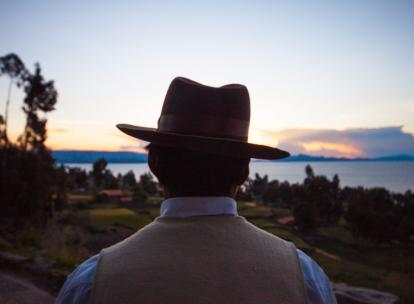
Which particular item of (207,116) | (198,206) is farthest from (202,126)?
(198,206)

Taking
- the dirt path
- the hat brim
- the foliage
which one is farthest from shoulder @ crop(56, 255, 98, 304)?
the foliage

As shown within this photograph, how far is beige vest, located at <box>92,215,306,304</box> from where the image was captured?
3.99ft

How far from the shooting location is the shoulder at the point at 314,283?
4.28 ft

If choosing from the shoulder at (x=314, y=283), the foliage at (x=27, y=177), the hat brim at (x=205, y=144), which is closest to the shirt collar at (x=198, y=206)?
the hat brim at (x=205, y=144)

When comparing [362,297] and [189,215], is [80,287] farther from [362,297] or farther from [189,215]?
[362,297]

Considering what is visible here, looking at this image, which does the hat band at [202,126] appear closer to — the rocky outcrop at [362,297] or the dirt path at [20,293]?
the rocky outcrop at [362,297]

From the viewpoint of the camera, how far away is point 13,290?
6.31m

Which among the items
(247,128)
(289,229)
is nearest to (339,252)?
(289,229)

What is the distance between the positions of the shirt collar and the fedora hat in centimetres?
19

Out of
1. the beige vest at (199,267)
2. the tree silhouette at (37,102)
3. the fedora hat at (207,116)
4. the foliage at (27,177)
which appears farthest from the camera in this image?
the tree silhouette at (37,102)

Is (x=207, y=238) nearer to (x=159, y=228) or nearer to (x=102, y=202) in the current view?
(x=159, y=228)

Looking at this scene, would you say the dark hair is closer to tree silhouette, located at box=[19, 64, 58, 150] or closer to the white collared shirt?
the white collared shirt

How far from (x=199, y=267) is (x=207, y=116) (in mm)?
609

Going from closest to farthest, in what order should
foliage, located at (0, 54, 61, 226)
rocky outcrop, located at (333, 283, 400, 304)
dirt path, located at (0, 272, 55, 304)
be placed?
1. rocky outcrop, located at (333, 283, 400, 304)
2. dirt path, located at (0, 272, 55, 304)
3. foliage, located at (0, 54, 61, 226)
